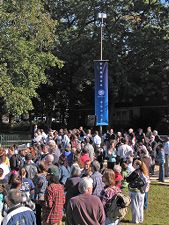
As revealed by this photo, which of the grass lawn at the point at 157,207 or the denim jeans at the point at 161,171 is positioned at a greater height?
the denim jeans at the point at 161,171

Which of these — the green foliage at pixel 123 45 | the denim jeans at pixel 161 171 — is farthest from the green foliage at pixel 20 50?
the denim jeans at pixel 161 171

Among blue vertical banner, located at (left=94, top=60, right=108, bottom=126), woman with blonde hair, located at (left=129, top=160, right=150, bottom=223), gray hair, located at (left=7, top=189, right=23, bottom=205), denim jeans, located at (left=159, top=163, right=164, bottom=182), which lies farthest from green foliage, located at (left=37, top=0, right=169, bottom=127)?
gray hair, located at (left=7, top=189, right=23, bottom=205)

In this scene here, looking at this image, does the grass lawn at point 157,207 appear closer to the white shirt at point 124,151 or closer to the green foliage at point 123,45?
the white shirt at point 124,151

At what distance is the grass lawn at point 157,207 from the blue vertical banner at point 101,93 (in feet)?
26.4

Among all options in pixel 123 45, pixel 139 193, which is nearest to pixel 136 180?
pixel 139 193

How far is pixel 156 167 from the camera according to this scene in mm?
20922

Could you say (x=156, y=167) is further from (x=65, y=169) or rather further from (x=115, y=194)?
(x=115, y=194)

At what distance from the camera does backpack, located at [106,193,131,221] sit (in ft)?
24.1

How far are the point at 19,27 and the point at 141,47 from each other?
12428 mm

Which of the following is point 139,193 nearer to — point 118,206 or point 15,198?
point 118,206

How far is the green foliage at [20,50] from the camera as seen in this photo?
1060 inches

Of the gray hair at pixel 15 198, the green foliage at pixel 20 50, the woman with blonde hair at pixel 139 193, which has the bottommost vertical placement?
the woman with blonde hair at pixel 139 193

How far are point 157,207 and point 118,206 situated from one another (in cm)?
658

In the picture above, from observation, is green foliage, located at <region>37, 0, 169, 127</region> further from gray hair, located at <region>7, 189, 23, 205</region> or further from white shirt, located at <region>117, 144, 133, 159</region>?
gray hair, located at <region>7, 189, 23, 205</region>
